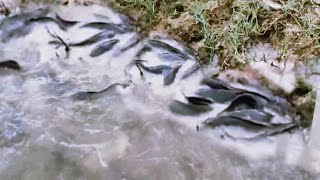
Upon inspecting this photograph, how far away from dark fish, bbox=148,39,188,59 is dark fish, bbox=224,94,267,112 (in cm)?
19

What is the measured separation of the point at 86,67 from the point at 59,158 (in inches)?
11.3

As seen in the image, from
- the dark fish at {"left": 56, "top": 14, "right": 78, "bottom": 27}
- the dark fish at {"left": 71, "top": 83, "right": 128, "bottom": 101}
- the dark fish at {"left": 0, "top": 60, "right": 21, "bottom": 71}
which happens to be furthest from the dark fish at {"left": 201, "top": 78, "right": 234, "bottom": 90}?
the dark fish at {"left": 0, "top": 60, "right": 21, "bottom": 71}

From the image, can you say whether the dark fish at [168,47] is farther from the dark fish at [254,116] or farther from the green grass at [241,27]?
the dark fish at [254,116]

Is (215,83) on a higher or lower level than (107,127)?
higher

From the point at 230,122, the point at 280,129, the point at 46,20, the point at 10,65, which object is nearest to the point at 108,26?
the point at 46,20

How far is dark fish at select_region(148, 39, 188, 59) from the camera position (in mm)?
1440

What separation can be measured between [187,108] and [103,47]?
0.31 meters

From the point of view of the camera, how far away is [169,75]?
1.42 meters

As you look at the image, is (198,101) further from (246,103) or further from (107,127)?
(107,127)

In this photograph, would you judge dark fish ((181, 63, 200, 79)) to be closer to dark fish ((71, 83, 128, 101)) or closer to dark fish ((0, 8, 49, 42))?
dark fish ((71, 83, 128, 101))

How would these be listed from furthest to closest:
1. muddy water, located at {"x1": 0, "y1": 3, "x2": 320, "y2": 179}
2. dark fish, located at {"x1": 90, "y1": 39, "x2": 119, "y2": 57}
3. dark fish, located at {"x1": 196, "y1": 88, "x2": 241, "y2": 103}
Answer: dark fish, located at {"x1": 90, "y1": 39, "x2": 119, "y2": 57} → dark fish, located at {"x1": 196, "y1": 88, "x2": 241, "y2": 103} → muddy water, located at {"x1": 0, "y1": 3, "x2": 320, "y2": 179}

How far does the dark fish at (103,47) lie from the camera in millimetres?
1474

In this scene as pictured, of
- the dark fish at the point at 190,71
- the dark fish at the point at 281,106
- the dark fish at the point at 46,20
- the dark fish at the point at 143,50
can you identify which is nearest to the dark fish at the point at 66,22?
the dark fish at the point at 46,20

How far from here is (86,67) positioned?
1.45m
